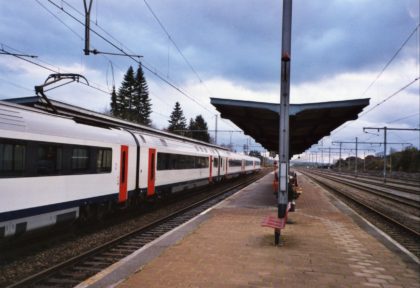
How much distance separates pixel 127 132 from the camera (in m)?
14.1

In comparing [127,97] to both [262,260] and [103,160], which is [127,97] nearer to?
[103,160]

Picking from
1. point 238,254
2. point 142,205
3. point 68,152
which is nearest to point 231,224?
point 238,254

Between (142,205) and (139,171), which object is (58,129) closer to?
(139,171)

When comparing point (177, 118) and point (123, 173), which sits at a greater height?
point (177, 118)

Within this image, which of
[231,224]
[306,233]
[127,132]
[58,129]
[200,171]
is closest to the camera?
[58,129]

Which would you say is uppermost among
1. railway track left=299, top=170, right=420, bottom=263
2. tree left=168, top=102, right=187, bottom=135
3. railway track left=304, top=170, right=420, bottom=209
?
tree left=168, top=102, right=187, bottom=135

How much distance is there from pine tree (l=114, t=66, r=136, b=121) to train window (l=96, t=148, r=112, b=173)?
216 ft

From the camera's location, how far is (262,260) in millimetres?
7727

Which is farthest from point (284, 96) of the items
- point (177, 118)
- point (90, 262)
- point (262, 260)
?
point (177, 118)

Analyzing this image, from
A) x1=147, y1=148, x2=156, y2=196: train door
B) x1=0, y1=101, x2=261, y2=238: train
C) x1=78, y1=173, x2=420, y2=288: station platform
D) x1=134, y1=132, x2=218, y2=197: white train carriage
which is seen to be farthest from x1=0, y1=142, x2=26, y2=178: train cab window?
x1=147, y1=148, x2=156, y2=196: train door

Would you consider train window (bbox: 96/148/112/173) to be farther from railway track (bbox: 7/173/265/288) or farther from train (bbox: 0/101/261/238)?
railway track (bbox: 7/173/265/288)

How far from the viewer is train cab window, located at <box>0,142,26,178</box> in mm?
7730

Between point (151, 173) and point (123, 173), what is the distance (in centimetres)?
271

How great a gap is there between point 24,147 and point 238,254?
173 inches
